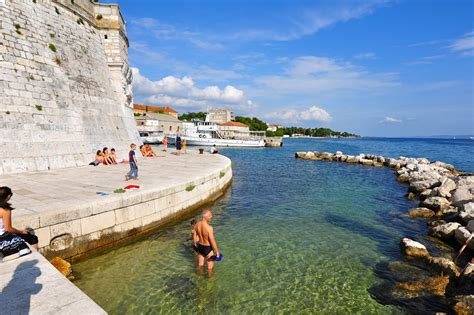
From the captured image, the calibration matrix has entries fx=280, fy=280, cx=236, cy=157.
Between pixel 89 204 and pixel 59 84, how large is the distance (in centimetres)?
967

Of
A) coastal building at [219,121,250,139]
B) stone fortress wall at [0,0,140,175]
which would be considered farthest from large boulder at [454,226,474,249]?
coastal building at [219,121,250,139]

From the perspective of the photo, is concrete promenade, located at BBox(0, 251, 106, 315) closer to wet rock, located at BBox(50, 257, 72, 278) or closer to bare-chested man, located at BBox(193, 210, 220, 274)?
wet rock, located at BBox(50, 257, 72, 278)

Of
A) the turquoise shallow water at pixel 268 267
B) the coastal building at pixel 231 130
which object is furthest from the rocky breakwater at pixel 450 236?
the coastal building at pixel 231 130

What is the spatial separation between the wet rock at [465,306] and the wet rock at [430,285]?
0.70 m

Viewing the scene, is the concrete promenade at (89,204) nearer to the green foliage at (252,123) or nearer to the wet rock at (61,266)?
the wet rock at (61,266)

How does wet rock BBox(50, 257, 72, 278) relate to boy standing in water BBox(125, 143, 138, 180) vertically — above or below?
below

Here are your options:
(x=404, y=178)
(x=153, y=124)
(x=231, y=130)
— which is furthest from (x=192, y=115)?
(x=404, y=178)

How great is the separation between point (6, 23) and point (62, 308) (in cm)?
1424

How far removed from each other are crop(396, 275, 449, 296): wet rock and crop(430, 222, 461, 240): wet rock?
3.49 meters

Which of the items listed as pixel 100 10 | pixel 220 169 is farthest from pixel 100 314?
pixel 100 10

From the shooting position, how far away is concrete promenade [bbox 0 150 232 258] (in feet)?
21.0

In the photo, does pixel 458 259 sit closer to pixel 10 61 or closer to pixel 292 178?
pixel 292 178

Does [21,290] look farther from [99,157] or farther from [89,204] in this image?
[99,157]

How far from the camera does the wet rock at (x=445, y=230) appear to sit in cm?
913
